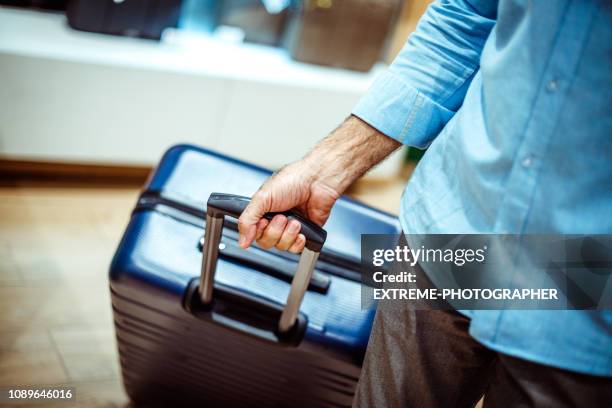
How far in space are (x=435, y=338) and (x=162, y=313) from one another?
22.0 inches

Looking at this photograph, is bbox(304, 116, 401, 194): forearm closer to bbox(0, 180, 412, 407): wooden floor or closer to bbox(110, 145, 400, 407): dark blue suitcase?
bbox(110, 145, 400, 407): dark blue suitcase

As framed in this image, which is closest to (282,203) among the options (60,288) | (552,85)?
(552,85)

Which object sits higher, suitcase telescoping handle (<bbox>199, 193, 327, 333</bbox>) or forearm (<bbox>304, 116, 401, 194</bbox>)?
forearm (<bbox>304, 116, 401, 194</bbox>)

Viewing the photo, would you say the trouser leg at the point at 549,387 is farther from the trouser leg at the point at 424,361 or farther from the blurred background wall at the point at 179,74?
the blurred background wall at the point at 179,74

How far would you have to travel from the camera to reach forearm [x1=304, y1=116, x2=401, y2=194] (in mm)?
898

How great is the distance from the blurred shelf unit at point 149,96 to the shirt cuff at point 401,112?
5.02 feet

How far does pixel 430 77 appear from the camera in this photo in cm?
87

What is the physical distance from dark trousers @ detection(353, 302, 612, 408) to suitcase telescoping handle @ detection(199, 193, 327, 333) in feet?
0.42

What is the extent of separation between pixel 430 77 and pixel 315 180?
0.19 meters

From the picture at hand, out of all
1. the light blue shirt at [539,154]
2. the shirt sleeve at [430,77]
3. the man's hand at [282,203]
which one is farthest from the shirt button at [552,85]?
the man's hand at [282,203]

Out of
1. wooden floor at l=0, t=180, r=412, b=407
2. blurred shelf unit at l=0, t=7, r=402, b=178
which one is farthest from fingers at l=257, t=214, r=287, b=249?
blurred shelf unit at l=0, t=7, r=402, b=178

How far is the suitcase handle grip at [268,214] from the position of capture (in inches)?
34.8

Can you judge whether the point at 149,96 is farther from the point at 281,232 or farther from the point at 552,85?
the point at 552,85

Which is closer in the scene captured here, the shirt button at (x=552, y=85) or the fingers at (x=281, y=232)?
the shirt button at (x=552, y=85)
